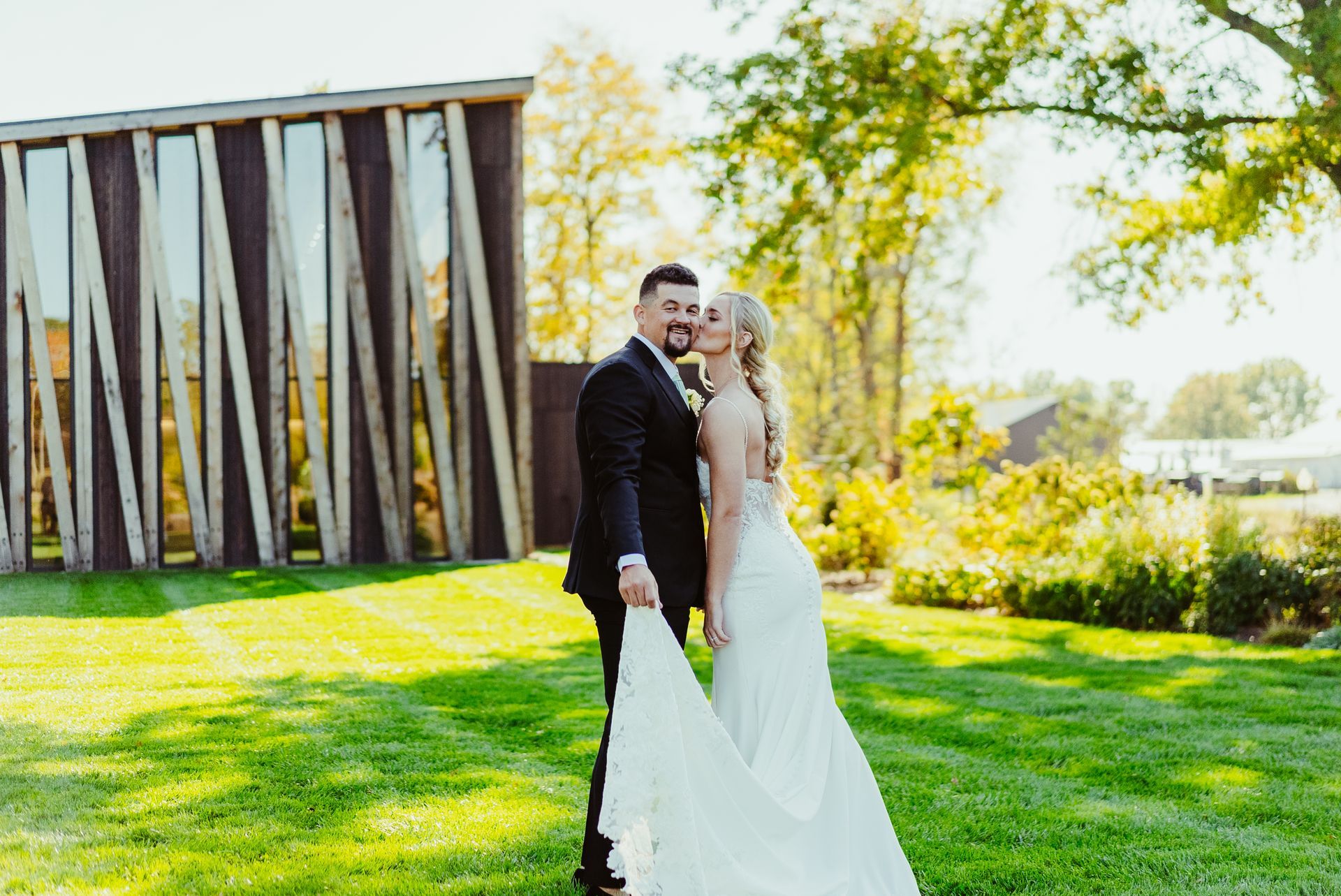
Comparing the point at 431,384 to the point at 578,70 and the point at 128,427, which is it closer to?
the point at 128,427

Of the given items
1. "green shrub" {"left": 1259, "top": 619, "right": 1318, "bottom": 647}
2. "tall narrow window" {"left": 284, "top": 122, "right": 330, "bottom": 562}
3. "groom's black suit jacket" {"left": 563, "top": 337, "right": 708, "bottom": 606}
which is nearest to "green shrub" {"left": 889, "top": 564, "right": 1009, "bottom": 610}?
"green shrub" {"left": 1259, "top": 619, "right": 1318, "bottom": 647}

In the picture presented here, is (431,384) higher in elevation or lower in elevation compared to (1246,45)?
lower

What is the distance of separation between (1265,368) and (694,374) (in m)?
82.1

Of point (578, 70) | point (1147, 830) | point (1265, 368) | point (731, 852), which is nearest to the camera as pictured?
point (731, 852)

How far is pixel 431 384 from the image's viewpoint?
41.6 ft

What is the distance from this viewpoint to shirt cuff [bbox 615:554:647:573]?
3332 millimetres

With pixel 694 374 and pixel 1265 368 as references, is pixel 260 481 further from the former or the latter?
pixel 1265 368

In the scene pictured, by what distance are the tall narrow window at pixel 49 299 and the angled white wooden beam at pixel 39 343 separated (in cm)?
7

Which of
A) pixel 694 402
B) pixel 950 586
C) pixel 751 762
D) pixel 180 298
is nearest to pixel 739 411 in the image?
pixel 694 402

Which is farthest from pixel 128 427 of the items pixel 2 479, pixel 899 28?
pixel 899 28

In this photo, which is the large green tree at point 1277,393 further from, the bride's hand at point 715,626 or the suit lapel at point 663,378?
the suit lapel at point 663,378

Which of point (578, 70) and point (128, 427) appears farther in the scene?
point (578, 70)

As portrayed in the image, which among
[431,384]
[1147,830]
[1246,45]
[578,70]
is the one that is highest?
[578,70]

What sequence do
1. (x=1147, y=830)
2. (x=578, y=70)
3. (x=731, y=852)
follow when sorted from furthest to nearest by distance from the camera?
(x=578, y=70), (x=1147, y=830), (x=731, y=852)
